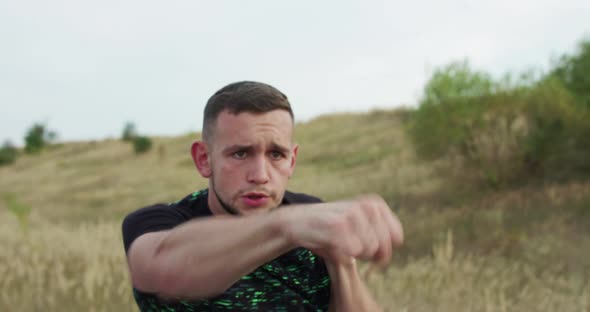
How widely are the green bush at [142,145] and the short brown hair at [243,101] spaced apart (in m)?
48.6

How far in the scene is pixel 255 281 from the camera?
5.43 ft

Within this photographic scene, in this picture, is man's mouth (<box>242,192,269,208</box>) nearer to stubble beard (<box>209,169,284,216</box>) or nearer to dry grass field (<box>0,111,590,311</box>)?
stubble beard (<box>209,169,284,216</box>)

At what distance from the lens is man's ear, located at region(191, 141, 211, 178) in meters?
1.61

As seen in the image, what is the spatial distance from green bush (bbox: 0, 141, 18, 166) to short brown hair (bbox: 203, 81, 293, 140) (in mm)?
62710

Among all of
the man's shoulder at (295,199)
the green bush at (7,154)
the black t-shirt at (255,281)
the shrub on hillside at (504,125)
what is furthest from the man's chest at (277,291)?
the green bush at (7,154)

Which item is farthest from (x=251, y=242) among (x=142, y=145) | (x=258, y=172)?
(x=142, y=145)

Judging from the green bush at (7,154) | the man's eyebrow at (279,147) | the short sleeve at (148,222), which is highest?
the man's eyebrow at (279,147)

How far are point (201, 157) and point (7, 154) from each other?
207 feet

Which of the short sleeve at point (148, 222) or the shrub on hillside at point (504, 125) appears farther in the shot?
the shrub on hillside at point (504, 125)

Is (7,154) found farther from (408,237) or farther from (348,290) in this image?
(348,290)

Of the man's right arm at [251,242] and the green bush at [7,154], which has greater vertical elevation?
the man's right arm at [251,242]

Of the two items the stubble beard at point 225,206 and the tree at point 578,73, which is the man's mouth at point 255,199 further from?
the tree at point 578,73

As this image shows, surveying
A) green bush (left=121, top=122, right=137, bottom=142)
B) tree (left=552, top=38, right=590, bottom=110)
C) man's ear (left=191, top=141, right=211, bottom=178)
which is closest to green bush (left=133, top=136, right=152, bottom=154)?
green bush (left=121, top=122, right=137, bottom=142)

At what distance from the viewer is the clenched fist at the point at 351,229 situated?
2.79ft
